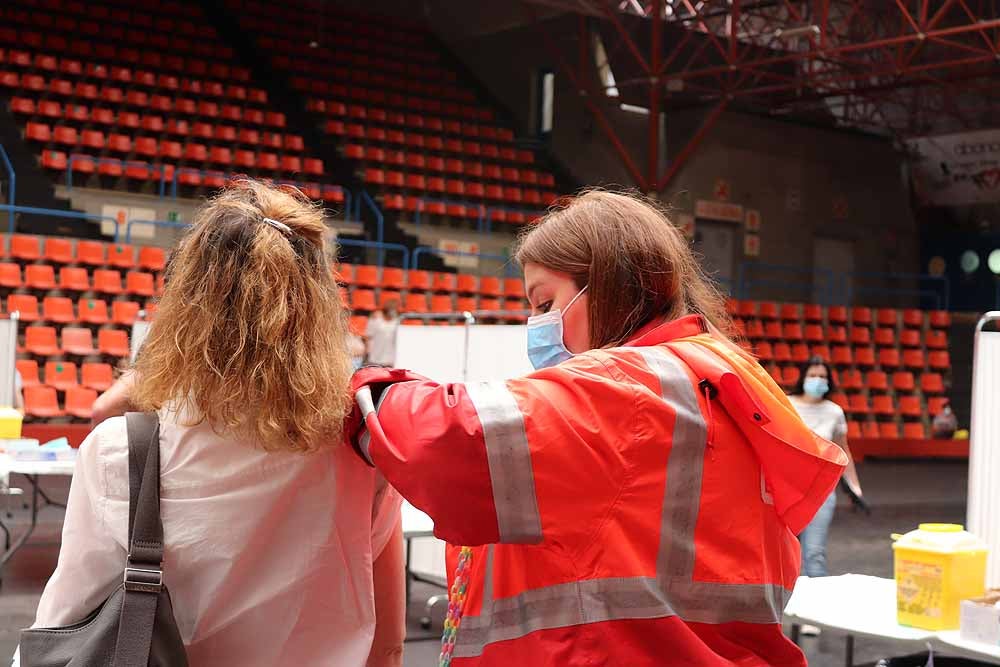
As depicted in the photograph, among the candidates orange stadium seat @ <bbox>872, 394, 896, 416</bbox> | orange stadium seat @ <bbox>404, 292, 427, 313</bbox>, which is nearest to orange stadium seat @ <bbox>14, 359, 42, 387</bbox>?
orange stadium seat @ <bbox>404, 292, 427, 313</bbox>

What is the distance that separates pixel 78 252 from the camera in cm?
1121

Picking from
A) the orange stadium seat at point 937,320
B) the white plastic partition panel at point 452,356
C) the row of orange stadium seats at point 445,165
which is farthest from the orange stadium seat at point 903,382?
the white plastic partition panel at point 452,356

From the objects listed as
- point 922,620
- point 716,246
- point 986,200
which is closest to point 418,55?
point 716,246

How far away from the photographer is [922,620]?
8.79 ft

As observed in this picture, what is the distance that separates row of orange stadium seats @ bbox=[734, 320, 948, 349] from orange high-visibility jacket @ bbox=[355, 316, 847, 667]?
14.0 metres

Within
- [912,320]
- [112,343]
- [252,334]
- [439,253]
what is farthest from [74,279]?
[912,320]

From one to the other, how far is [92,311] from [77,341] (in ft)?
1.43

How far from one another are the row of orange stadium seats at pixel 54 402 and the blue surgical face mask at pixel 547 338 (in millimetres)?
8434

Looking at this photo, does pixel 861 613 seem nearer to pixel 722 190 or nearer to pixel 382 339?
pixel 382 339

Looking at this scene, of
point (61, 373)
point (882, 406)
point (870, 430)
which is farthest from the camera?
point (882, 406)

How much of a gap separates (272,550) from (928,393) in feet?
51.6

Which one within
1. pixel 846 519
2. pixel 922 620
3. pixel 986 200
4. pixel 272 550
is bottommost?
pixel 846 519

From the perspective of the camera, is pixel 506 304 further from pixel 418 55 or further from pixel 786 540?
pixel 786 540

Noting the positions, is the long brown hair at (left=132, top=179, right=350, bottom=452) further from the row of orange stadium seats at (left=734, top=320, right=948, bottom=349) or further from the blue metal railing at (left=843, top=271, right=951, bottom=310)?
the blue metal railing at (left=843, top=271, right=951, bottom=310)
